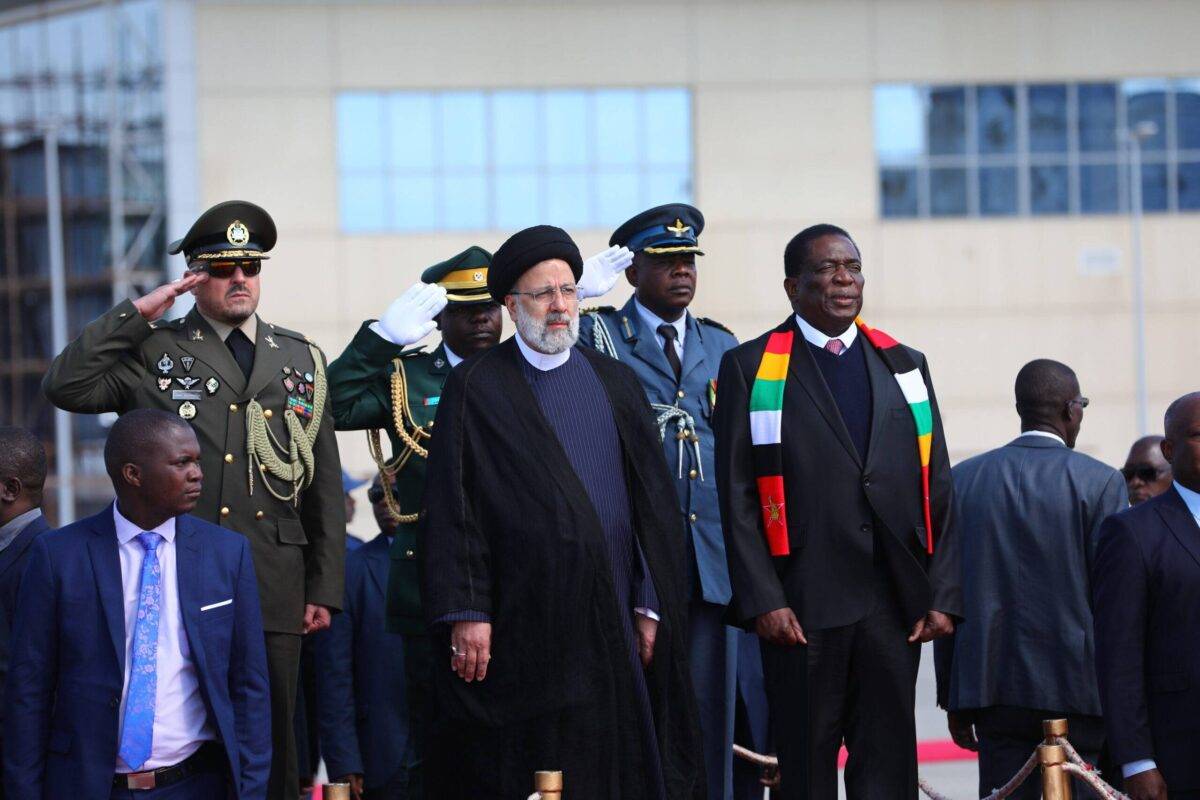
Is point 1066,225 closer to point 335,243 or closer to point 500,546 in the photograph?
point 335,243

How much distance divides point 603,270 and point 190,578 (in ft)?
8.25

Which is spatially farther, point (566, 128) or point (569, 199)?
point (566, 128)

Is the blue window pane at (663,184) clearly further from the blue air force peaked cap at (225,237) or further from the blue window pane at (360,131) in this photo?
the blue air force peaked cap at (225,237)

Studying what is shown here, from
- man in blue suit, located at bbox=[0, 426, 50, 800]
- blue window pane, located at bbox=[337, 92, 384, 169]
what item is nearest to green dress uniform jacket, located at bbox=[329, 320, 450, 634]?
man in blue suit, located at bbox=[0, 426, 50, 800]

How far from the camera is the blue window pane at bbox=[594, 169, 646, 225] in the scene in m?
28.3

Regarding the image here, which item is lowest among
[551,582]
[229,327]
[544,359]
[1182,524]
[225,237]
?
[551,582]

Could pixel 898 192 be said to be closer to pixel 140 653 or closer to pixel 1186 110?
pixel 1186 110

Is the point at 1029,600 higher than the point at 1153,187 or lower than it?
lower

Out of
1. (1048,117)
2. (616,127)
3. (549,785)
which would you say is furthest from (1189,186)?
(549,785)

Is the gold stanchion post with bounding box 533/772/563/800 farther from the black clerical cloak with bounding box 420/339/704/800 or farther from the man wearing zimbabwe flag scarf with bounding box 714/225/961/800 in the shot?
the man wearing zimbabwe flag scarf with bounding box 714/225/961/800

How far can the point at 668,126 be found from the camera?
94.9 ft

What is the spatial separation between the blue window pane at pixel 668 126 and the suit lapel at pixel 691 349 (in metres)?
21.5

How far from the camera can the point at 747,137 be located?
29.3m

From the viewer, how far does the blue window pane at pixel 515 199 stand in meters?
28.4
